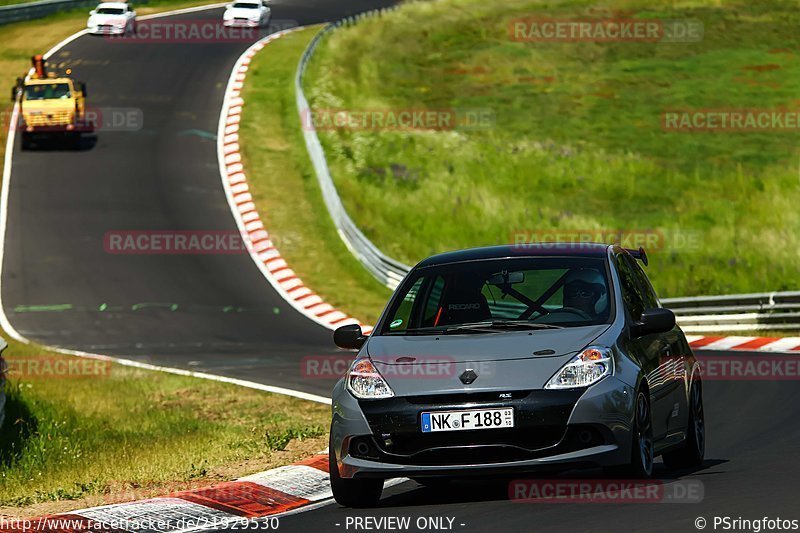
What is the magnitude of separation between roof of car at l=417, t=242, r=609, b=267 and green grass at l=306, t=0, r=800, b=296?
1908 cm

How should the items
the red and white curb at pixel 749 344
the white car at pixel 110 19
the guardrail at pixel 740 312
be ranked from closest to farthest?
the red and white curb at pixel 749 344, the guardrail at pixel 740 312, the white car at pixel 110 19

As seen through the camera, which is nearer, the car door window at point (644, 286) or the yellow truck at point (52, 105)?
the car door window at point (644, 286)

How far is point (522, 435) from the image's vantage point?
9109mm

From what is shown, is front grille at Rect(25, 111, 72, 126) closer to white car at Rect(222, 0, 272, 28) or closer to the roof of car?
white car at Rect(222, 0, 272, 28)

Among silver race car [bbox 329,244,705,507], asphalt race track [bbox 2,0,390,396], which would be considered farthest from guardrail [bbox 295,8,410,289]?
silver race car [bbox 329,244,705,507]

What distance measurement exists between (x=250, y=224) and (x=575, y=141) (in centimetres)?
1270

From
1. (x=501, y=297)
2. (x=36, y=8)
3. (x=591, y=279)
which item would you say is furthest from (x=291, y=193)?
(x=591, y=279)

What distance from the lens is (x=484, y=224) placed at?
3553 centimetres

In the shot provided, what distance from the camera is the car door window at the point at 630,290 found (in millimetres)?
10336

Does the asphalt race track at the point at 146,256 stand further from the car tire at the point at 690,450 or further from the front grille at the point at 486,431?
the front grille at the point at 486,431

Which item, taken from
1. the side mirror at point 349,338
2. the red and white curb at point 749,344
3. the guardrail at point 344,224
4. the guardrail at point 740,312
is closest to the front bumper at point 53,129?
the guardrail at point 344,224

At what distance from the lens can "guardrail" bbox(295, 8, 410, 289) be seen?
3105 cm

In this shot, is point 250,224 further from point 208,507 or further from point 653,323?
point 653,323

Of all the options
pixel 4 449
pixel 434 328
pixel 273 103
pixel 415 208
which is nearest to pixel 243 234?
pixel 415 208
